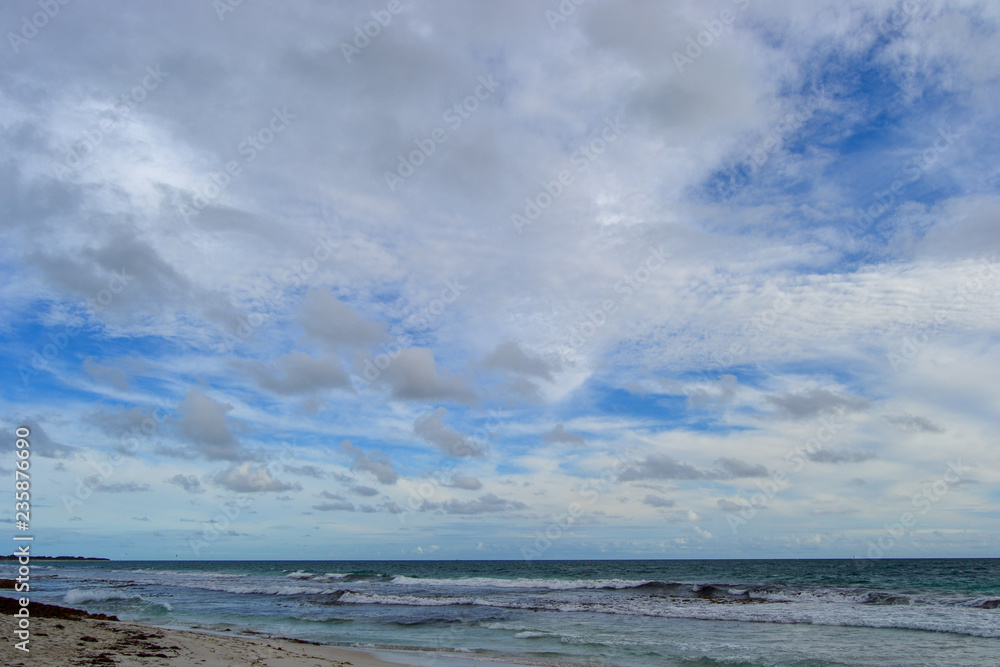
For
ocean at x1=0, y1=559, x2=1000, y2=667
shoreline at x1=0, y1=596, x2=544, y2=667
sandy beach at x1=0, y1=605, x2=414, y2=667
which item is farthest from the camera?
ocean at x1=0, y1=559, x2=1000, y2=667

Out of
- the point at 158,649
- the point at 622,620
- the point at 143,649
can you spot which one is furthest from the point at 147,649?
the point at 622,620

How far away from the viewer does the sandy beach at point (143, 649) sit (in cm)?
1417

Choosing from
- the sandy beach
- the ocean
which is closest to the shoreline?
the sandy beach

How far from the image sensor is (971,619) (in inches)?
1094

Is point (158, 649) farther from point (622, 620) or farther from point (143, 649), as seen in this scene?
point (622, 620)

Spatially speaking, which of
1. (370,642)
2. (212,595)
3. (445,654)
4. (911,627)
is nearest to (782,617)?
(911,627)

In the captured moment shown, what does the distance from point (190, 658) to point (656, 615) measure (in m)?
23.3

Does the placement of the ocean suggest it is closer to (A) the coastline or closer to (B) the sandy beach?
(A) the coastline

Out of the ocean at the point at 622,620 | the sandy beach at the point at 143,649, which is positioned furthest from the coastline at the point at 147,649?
the ocean at the point at 622,620

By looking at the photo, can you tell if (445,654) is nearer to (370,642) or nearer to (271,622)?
(370,642)

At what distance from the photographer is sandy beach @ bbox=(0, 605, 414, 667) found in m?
14.2

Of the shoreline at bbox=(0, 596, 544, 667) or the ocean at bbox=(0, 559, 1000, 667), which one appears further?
the ocean at bbox=(0, 559, 1000, 667)

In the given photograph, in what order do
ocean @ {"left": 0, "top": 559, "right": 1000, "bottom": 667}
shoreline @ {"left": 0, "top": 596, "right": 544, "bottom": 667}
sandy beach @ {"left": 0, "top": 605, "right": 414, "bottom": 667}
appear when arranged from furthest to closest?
ocean @ {"left": 0, "top": 559, "right": 1000, "bottom": 667} → shoreline @ {"left": 0, "top": 596, "right": 544, "bottom": 667} → sandy beach @ {"left": 0, "top": 605, "right": 414, "bottom": 667}

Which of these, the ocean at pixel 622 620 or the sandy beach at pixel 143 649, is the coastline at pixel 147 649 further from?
the ocean at pixel 622 620
